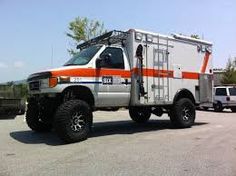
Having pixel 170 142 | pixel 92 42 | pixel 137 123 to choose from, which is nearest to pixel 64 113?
pixel 170 142

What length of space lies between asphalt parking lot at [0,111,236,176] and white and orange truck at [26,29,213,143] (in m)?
0.77

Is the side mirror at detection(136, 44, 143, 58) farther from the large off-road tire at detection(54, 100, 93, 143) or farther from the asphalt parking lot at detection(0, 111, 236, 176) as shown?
the large off-road tire at detection(54, 100, 93, 143)

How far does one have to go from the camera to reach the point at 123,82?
12875 millimetres

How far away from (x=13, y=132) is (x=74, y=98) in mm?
3124

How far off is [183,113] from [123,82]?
2991 mm

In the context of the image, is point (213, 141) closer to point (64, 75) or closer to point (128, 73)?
point (128, 73)

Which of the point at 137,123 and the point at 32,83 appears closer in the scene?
the point at 32,83

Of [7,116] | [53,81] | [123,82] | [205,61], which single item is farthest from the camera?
[7,116]

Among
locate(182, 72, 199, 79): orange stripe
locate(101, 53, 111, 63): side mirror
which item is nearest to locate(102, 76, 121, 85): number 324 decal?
locate(101, 53, 111, 63): side mirror

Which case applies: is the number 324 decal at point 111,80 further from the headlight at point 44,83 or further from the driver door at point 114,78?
the headlight at point 44,83

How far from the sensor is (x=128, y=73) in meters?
13.0

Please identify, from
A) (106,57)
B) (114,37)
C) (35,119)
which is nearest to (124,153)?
(106,57)

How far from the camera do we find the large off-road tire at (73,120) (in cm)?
1094

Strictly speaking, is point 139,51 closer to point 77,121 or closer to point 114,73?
point 114,73
